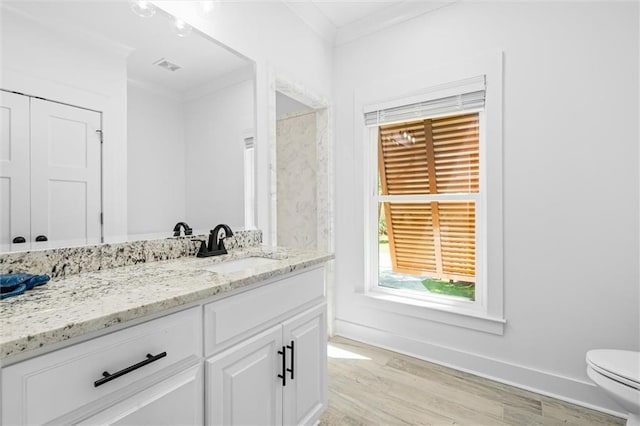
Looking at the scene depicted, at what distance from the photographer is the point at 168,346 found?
84 centimetres

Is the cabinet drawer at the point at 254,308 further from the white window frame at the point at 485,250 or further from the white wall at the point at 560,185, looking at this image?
the white wall at the point at 560,185

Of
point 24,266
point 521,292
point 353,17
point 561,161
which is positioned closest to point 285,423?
point 24,266

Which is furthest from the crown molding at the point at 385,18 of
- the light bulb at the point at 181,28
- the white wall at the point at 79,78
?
the white wall at the point at 79,78

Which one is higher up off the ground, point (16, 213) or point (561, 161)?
point (561, 161)

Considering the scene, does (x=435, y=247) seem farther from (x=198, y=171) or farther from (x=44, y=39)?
(x=44, y=39)

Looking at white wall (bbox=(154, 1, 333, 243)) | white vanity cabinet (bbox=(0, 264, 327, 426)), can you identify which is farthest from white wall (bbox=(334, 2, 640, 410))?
white vanity cabinet (bbox=(0, 264, 327, 426))

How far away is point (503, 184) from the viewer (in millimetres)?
2051

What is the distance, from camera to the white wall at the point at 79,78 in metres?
1.01

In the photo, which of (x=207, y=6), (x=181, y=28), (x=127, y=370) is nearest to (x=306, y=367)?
(x=127, y=370)

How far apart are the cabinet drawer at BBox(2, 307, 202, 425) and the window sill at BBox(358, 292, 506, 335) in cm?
189

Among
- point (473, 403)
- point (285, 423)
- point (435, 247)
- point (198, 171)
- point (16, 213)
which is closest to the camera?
point (16, 213)

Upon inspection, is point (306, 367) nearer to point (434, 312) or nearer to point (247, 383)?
point (247, 383)

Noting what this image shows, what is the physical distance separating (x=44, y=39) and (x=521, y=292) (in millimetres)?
2698

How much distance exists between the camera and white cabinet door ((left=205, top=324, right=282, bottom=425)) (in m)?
0.97
